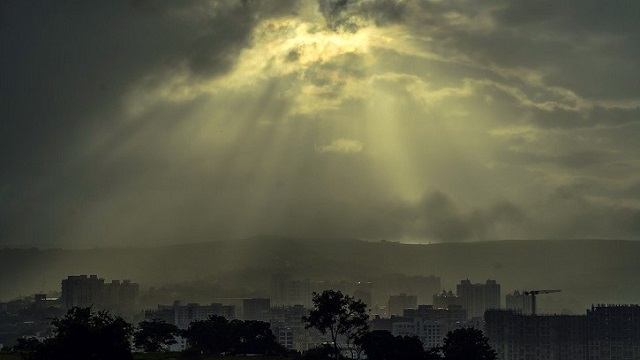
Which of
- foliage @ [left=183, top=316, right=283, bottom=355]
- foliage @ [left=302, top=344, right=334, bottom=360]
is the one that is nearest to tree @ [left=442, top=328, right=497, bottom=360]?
foliage @ [left=302, top=344, right=334, bottom=360]

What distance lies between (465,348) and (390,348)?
7303 mm

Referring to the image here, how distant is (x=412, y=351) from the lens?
9488cm

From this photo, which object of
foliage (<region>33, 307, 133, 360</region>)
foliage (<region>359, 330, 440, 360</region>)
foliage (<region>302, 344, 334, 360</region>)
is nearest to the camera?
foliage (<region>33, 307, 133, 360</region>)

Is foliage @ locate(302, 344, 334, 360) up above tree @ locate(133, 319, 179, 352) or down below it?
below

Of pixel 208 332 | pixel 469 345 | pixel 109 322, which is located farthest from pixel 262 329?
pixel 109 322

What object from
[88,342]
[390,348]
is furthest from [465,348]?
[88,342]

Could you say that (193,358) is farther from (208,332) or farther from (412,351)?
(412,351)

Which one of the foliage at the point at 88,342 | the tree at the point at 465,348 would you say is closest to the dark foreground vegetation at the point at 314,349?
the tree at the point at 465,348

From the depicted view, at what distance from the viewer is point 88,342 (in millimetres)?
64875

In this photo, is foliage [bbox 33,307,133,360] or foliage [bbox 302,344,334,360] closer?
foliage [bbox 33,307,133,360]

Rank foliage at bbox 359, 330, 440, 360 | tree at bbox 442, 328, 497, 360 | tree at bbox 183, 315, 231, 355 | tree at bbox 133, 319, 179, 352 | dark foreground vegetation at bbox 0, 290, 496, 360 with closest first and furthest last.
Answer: dark foreground vegetation at bbox 0, 290, 496, 360 → foliage at bbox 359, 330, 440, 360 → tree at bbox 183, 315, 231, 355 → tree at bbox 442, 328, 497, 360 → tree at bbox 133, 319, 179, 352

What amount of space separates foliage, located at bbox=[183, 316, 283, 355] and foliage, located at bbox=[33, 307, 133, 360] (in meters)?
29.0

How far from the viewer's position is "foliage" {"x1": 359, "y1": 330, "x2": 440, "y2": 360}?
94.5 meters

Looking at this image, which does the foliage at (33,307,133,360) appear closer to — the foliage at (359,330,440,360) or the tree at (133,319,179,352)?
the foliage at (359,330,440,360)
